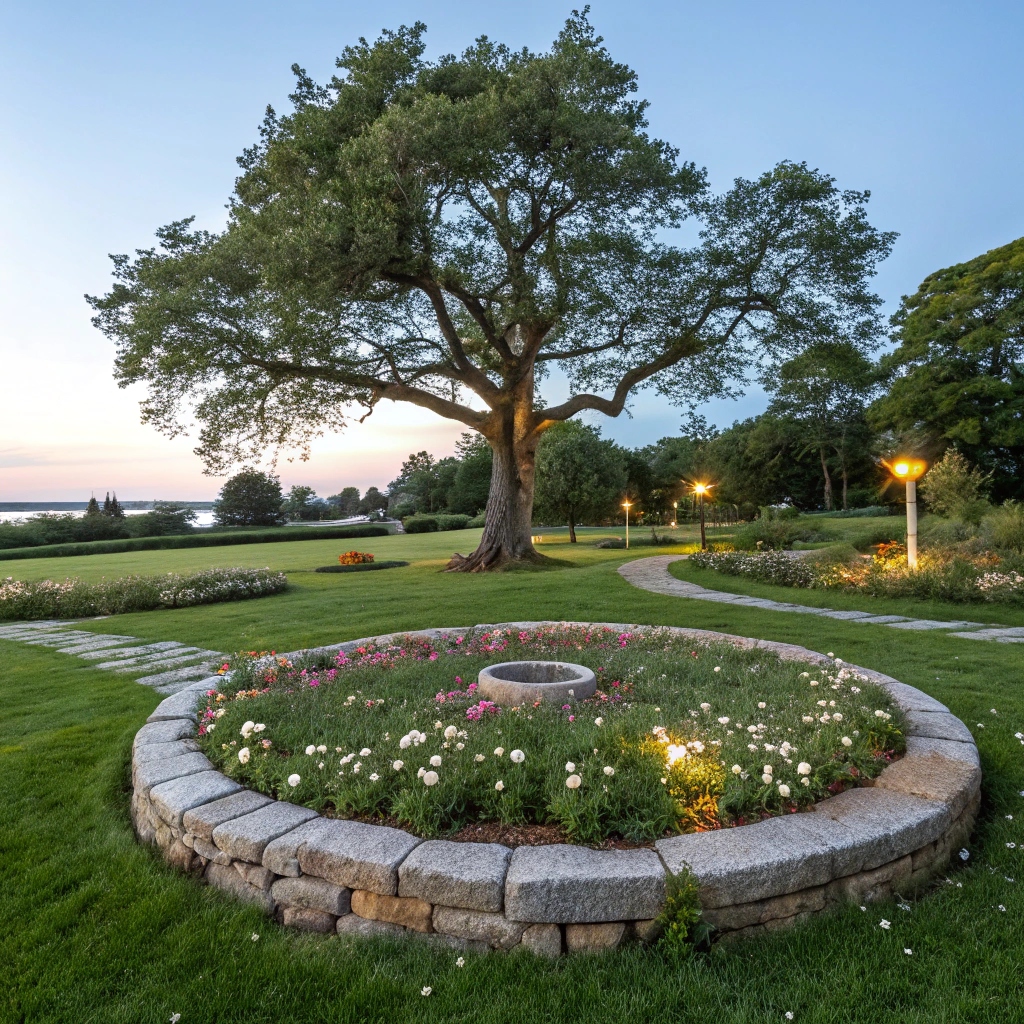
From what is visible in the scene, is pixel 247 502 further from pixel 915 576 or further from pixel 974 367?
pixel 974 367

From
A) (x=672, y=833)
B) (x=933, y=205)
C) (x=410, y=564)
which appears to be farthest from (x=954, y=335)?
(x=672, y=833)

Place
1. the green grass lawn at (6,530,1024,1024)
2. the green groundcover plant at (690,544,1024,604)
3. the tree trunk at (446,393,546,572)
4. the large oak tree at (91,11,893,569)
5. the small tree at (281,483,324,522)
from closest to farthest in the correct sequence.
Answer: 1. the green grass lawn at (6,530,1024,1024)
2. the green groundcover plant at (690,544,1024,604)
3. the large oak tree at (91,11,893,569)
4. the tree trunk at (446,393,546,572)
5. the small tree at (281,483,324,522)

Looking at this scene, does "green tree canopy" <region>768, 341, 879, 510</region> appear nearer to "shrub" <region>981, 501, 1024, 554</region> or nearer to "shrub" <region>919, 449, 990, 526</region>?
"shrub" <region>919, 449, 990, 526</region>

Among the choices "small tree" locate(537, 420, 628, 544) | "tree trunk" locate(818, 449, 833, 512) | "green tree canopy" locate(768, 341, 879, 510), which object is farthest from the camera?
"tree trunk" locate(818, 449, 833, 512)

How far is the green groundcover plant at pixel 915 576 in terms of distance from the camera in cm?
780

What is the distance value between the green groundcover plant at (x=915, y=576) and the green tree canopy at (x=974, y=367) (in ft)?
57.5

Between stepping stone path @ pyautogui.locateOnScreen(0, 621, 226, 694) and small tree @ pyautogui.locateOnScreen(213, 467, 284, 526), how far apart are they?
28.6m

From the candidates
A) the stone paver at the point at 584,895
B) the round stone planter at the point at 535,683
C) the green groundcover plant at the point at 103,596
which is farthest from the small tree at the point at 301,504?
the stone paver at the point at 584,895

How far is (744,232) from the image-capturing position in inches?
465

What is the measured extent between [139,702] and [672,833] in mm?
4116

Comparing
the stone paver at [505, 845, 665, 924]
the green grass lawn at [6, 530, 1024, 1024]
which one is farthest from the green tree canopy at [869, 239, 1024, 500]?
the stone paver at [505, 845, 665, 924]

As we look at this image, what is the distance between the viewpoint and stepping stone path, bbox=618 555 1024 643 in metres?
6.26

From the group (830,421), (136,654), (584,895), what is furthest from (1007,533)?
(830,421)

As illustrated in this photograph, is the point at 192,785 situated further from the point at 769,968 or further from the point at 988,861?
the point at 988,861
